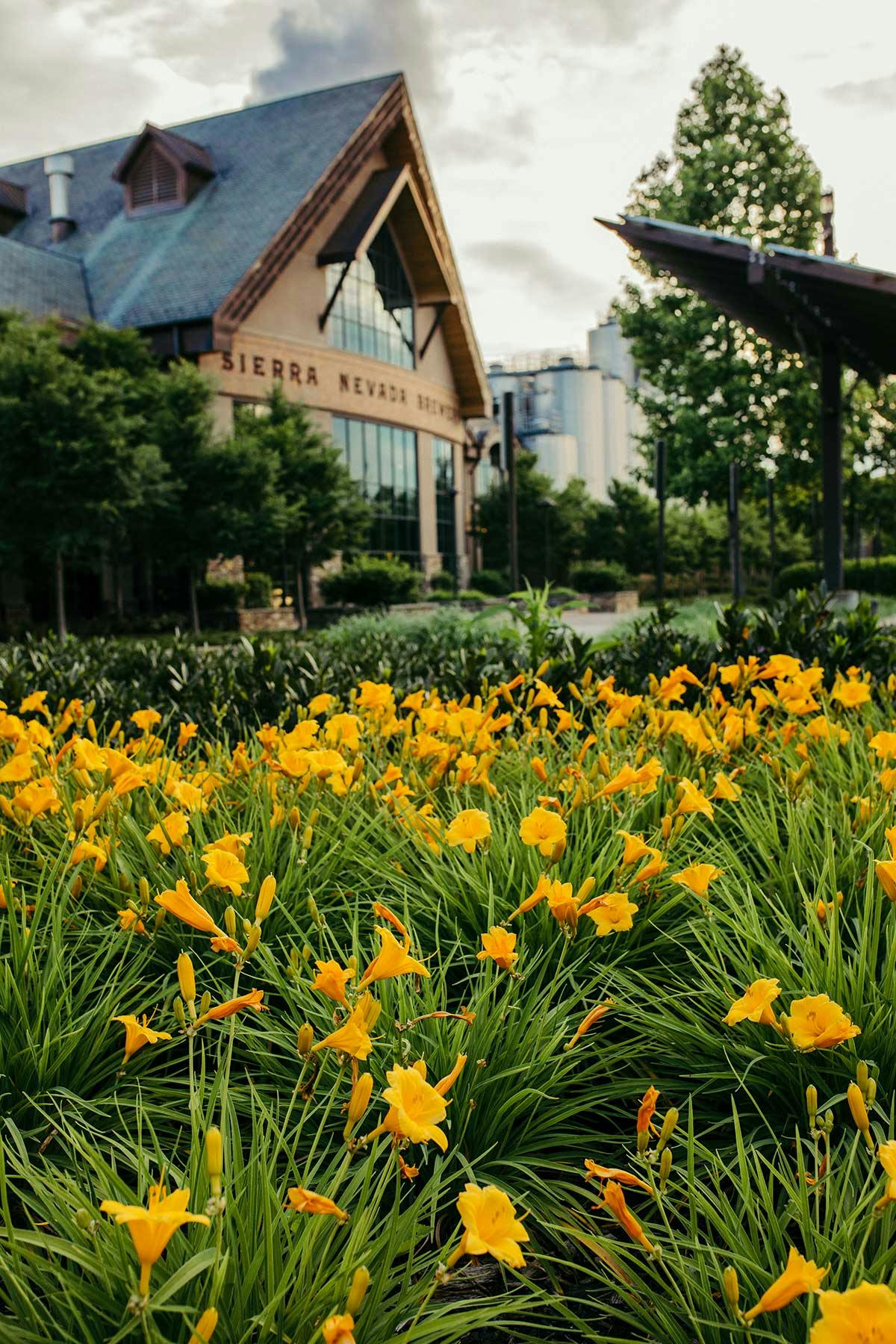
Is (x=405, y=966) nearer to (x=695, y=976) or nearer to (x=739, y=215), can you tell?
(x=695, y=976)

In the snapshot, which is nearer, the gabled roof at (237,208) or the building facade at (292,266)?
the gabled roof at (237,208)

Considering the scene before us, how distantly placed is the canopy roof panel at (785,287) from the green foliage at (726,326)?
13.4 metres

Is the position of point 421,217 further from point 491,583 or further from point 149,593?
point 149,593


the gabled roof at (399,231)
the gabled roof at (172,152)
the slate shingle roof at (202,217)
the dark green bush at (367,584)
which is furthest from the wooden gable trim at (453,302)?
the dark green bush at (367,584)

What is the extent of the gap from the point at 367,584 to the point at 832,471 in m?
18.1

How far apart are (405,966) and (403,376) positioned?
115 ft

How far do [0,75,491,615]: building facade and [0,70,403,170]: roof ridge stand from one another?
10cm

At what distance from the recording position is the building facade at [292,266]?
2720cm

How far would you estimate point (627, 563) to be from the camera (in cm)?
4459

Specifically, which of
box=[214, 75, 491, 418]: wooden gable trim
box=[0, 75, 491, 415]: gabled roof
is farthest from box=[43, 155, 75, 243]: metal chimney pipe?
box=[214, 75, 491, 418]: wooden gable trim

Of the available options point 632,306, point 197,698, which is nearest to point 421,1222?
point 197,698

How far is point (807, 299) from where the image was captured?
11.3 meters

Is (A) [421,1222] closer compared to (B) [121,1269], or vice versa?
(B) [121,1269]

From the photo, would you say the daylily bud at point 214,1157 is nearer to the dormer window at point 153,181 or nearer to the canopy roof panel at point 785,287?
the canopy roof panel at point 785,287
